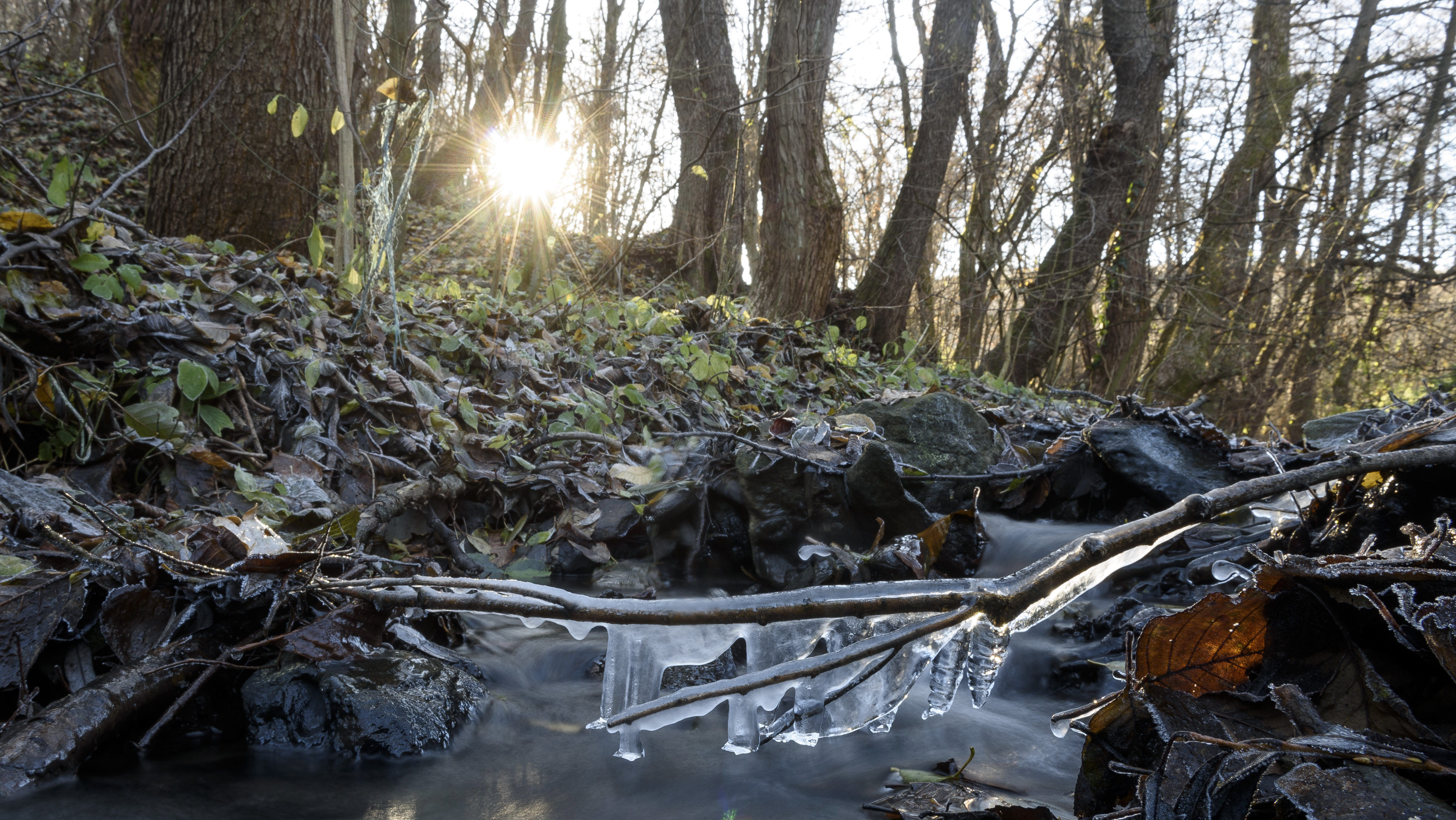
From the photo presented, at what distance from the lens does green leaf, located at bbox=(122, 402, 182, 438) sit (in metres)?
2.56

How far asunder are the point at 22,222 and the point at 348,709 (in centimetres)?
247

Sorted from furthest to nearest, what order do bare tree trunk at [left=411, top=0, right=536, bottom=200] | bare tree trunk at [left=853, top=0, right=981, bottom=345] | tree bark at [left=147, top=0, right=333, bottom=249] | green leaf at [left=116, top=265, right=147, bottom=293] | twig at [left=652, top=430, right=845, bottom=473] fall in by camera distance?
bare tree trunk at [left=853, top=0, right=981, bottom=345] < bare tree trunk at [left=411, top=0, right=536, bottom=200] < tree bark at [left=147, top=0, right=333, bottom=249] < twig at [left=652, top=430, right=845, bottom=473] < green leaf at [left=116, top=265, right=147, bottom=293]

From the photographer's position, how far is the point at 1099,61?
9.33 meters

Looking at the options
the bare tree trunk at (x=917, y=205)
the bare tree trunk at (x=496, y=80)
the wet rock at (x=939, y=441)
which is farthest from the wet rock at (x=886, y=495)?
the bare tree trunk at (x=917, y=205)

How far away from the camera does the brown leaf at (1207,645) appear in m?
1.22

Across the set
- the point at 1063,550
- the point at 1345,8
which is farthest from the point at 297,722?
the point at 1345,8

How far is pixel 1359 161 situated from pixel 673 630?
12.7 meters

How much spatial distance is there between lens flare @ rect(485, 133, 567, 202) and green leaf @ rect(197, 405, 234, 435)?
3.03 m

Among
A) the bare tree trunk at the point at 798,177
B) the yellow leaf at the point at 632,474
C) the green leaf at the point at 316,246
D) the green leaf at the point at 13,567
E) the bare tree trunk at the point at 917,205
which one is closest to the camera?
the green leaf at the point at 13,567

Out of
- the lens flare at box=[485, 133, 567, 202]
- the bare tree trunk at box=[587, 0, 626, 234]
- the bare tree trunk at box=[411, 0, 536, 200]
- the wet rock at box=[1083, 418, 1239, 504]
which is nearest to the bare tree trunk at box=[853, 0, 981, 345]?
the bare tree trunk at box=[587, 0, 626, 234]

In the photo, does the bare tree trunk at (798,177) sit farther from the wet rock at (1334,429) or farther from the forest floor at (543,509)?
the wet rock at (1334,429)

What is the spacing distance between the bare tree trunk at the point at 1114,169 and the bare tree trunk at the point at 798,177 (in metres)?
2.88

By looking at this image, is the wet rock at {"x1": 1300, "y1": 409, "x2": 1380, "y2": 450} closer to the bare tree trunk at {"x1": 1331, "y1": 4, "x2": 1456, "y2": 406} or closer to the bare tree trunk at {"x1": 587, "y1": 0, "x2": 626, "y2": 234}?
the bare tree trunk at {"x1": 587, "y1": 0, "x2": 626, "y2": 234}

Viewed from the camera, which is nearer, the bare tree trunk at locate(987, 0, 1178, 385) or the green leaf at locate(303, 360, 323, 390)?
the green leaf at locate(303, 360, 323, 390)
